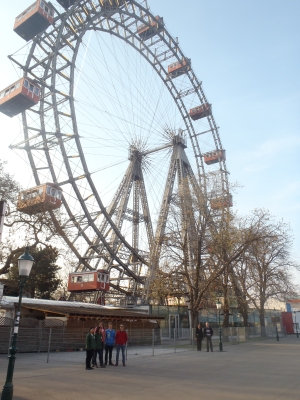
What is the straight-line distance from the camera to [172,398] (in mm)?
7395

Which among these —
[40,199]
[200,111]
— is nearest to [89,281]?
[40,199]

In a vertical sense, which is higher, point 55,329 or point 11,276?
point 11,276

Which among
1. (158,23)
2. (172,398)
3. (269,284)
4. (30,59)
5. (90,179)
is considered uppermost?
(158,23)

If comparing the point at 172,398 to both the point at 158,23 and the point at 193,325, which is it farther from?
the point at 158,23

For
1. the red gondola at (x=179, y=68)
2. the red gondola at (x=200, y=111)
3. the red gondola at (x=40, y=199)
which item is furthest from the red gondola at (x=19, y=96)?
the red gondola at (x=200, y=111)

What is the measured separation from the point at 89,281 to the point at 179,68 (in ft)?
84.2

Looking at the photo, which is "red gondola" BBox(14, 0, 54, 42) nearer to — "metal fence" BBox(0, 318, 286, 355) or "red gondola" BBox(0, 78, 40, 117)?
"red gondola" BBox(0, 78, 40, 117)

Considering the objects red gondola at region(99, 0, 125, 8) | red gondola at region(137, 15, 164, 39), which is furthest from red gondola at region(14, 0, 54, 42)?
red gondola at region(137, 15, 164, 39)

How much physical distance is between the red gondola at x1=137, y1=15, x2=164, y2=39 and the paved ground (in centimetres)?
3276

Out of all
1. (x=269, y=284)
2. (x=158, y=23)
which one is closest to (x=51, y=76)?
(x=158, y=23)

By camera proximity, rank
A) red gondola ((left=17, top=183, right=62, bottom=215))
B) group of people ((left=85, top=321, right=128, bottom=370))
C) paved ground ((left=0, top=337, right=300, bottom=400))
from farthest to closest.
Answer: red gondola ((left=17, top=183, right=62, bottom=215)) → group of people ((left=85, top=321, right=128, bottom=370)) → paved ground ((left=0, top=337, right=300, bottom=400))

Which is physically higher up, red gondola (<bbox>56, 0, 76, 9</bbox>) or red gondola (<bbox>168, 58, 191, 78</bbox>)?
red gondola (<bbox>168, 58, 191, 78</bbox>)

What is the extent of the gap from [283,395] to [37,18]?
99.2 feet

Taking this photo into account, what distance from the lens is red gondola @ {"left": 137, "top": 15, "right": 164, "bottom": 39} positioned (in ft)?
120
